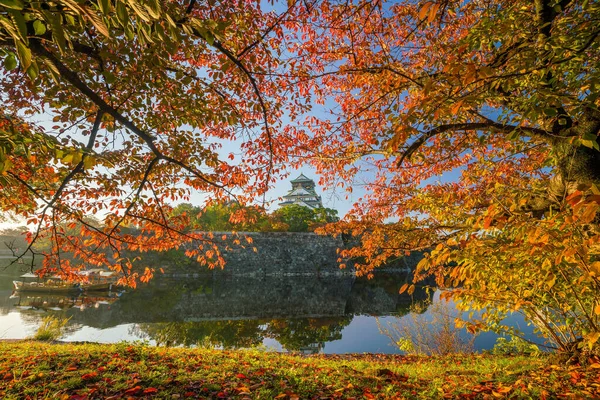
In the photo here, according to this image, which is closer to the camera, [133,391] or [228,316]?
[133,391]

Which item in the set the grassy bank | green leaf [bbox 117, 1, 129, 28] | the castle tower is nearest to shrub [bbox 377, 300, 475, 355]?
the grassy bank

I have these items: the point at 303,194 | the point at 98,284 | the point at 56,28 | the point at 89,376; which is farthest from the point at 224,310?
the point at 303,194

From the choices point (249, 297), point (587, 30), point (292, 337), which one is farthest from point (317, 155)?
point (249, 297)

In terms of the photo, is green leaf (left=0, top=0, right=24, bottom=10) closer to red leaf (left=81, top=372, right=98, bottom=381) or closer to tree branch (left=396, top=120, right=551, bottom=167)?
tree branch (left=396, top=120, right=551, bottom=167)

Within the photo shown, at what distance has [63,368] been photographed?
3213 millimetres

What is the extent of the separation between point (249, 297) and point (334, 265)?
11.3 metres

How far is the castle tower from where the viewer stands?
44562 mm

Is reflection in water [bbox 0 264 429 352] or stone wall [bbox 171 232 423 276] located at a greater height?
stone wall [bbox 171 232 423 276]

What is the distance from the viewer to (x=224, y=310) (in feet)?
42.9

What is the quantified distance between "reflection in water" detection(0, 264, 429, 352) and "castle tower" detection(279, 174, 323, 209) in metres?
25.1

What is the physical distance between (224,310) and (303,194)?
110ft

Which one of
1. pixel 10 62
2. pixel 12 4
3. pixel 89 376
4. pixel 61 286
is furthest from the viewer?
pixel 61 286

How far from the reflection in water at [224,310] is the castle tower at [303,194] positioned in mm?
25078

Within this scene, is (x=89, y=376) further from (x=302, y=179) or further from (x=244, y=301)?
(x=302, y=179)
